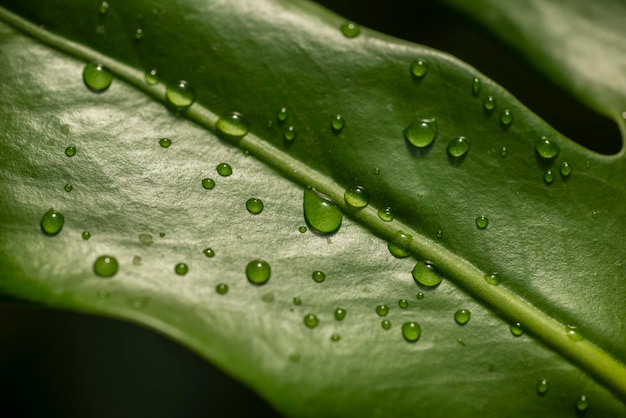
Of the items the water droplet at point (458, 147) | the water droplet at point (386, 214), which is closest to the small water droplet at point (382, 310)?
the water droplet at point (386, 214)

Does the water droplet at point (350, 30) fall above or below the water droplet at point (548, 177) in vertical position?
above

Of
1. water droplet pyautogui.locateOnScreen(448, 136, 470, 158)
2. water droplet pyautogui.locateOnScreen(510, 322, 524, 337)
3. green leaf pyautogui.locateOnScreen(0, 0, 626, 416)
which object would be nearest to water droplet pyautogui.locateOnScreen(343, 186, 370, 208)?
green leaf pyautogui.locateOnScreen(0, 0, 626, 416)

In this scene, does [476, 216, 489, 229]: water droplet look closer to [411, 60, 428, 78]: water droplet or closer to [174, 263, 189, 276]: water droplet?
[411, 60, 428, 78]: water droplet

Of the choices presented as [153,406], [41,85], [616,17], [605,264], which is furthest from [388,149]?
[153,406]

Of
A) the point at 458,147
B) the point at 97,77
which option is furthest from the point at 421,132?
the point at 97,77

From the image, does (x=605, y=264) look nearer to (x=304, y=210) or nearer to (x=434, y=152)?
(x=434, y=152)

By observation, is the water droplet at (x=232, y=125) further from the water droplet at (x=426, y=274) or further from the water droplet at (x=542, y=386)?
the water droplet at (x=542, y=386)

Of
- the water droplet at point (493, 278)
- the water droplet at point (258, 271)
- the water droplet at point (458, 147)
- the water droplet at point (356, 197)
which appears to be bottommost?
the water droplet at point (258, 271)
